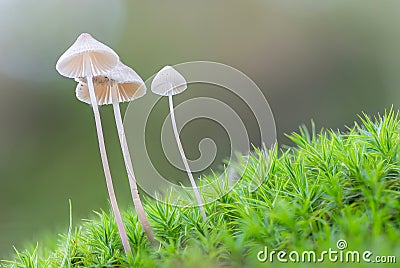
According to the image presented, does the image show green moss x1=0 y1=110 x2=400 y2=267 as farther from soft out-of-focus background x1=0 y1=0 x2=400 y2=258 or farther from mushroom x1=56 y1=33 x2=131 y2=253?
soft out-of-focus background x1=0 y1=0 x2=400 y2=258

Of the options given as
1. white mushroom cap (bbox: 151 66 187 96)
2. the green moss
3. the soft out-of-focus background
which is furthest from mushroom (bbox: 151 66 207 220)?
the soft out-of-focus background

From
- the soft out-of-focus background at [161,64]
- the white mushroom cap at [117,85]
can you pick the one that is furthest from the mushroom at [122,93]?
the soft out-of-focus background at [161,64]

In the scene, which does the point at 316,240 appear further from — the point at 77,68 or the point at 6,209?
the point at 6,209

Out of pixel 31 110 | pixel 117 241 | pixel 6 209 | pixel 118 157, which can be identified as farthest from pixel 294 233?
pixel 31 110

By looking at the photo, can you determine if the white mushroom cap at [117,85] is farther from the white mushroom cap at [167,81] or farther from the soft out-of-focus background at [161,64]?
the soft out-of-focus background at [161,64]

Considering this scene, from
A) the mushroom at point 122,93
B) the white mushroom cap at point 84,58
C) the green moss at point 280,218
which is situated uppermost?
the white mushroom cap at point 84,58

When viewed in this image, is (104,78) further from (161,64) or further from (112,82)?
(161,64)
